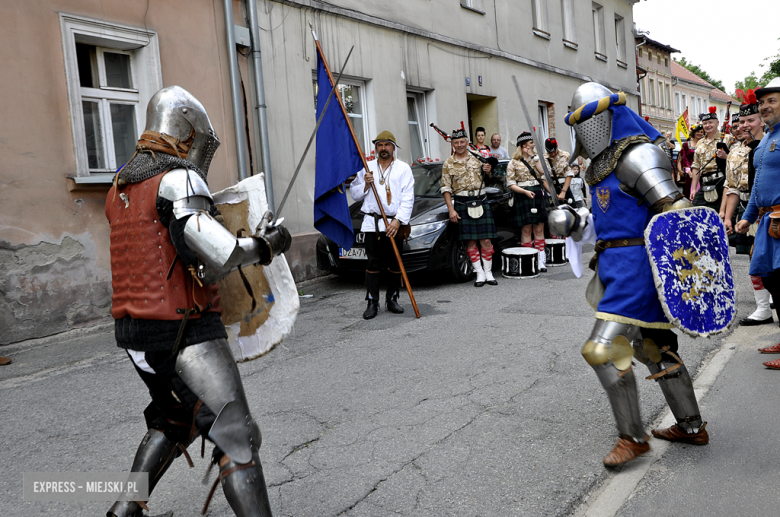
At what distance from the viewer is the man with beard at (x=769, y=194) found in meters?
4.32

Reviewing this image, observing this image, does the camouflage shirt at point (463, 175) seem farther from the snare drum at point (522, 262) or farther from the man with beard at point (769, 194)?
the man with beard at point (769, 194)

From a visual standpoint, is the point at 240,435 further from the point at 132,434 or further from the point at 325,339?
the point at 325,339

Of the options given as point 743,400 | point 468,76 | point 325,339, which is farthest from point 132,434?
point 468,76

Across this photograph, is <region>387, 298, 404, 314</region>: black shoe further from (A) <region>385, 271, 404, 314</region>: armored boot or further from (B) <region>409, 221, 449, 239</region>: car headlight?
(B) <region>409, 221, 449, 239</region>: car headlight

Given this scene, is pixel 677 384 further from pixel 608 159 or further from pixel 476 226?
pixel 476 226

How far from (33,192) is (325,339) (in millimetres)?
3506

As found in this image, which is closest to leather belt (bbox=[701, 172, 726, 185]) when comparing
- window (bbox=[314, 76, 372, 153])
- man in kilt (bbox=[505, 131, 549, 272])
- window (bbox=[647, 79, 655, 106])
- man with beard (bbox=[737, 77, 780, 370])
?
man in kilt (bbox=[505, 131, 549, 272])

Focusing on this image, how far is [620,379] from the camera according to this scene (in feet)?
9.75

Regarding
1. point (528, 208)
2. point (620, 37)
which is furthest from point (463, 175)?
point (620, 37)

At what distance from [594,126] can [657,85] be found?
48.1 metres

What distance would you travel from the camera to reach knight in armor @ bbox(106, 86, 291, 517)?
2270 mm

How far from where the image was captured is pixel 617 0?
2245cm

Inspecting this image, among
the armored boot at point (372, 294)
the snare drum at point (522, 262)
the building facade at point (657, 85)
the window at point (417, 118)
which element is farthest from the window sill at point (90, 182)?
the building facade at point (657, 85)

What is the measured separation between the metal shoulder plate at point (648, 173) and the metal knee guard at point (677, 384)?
29.2 inches
